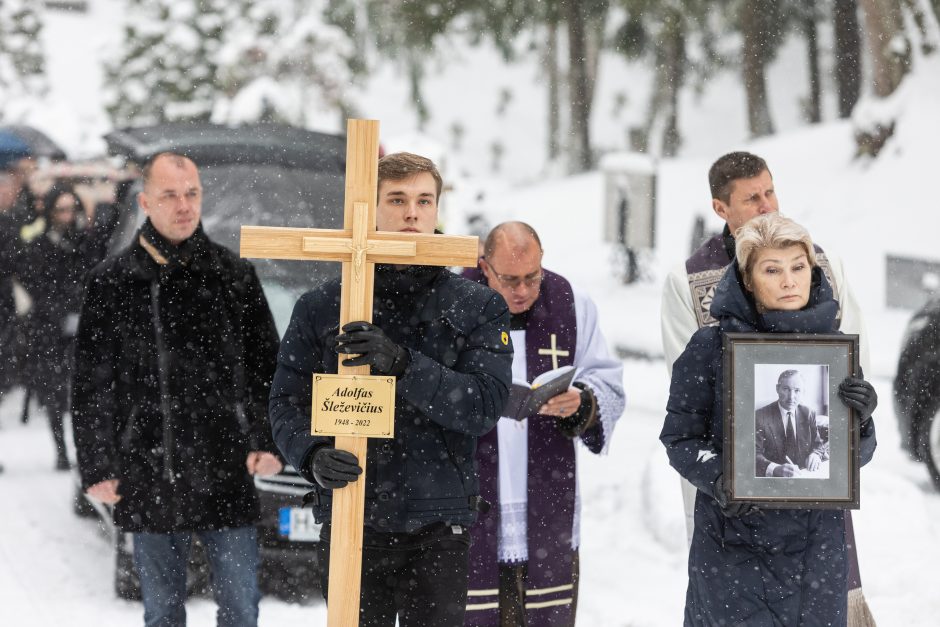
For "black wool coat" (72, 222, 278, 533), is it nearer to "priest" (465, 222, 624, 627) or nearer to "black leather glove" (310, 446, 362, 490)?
"priest" (465, 222, 624, 627)

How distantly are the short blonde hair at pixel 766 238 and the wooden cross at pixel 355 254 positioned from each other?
76 centimetres

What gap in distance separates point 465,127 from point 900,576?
56.8 meters

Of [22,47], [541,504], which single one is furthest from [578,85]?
[541,504]

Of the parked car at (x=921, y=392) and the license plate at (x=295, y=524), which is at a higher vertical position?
the parked car at (x=921, y=392)

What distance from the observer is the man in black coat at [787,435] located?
3.58m

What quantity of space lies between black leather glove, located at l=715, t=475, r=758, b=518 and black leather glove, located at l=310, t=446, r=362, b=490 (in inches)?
37.3

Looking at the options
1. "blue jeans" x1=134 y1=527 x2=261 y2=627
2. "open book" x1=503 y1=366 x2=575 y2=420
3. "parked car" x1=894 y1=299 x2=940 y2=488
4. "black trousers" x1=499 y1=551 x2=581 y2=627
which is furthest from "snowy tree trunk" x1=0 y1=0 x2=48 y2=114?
"open book" x1=503 y1=366 x2=575 y2=420

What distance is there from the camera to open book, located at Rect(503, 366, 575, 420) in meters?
4.43

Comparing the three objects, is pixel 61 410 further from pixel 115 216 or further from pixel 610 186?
pixel 610 186

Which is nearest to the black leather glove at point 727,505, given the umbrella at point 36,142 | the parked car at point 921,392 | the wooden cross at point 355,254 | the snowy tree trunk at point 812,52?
the wooden cross at point 355,254

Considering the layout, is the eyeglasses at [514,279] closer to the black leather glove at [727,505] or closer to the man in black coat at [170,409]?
the man in black coat at [170,409]

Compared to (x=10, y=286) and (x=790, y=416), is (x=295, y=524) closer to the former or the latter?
(x=790, y=416)

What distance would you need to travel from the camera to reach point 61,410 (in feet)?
29.7

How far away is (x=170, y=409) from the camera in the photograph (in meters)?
4.68
